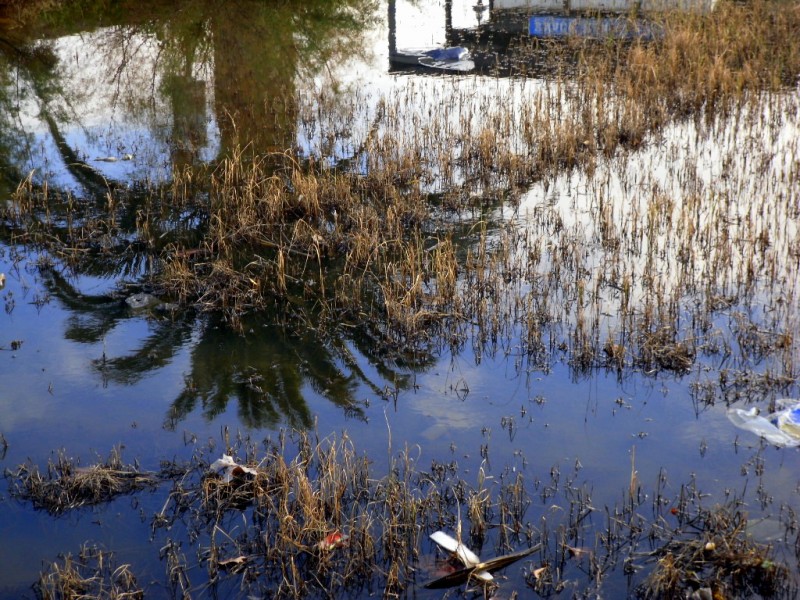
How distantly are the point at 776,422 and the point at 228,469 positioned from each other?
11.0 ft

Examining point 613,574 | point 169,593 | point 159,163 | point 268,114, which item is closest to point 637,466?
point 613,574

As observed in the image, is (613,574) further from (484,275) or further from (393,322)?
(484,275)

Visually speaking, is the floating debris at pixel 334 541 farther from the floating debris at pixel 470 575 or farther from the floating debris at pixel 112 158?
the floating debris at pixel 112 158

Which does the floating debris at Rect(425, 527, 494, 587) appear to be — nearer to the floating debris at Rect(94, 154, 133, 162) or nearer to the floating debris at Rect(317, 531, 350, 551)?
the floating debris at Rect(317, 531, 350, 551)

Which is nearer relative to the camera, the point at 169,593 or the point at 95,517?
the point at 169,593

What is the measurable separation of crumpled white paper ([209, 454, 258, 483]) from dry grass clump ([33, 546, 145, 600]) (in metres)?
0.78

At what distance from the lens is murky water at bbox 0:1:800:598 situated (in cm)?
523

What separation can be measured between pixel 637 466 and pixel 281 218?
4.86m

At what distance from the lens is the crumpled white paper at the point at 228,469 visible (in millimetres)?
5119

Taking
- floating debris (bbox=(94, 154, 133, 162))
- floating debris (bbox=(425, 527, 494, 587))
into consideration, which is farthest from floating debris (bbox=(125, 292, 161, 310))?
floating debris (bbox=(94, 154, 133, 162))

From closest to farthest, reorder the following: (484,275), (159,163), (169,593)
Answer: (169,593), (484,275), (159,163)

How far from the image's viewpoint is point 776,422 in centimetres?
556

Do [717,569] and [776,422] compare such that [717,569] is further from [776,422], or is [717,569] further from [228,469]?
[228,469]

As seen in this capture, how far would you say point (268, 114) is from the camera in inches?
493
